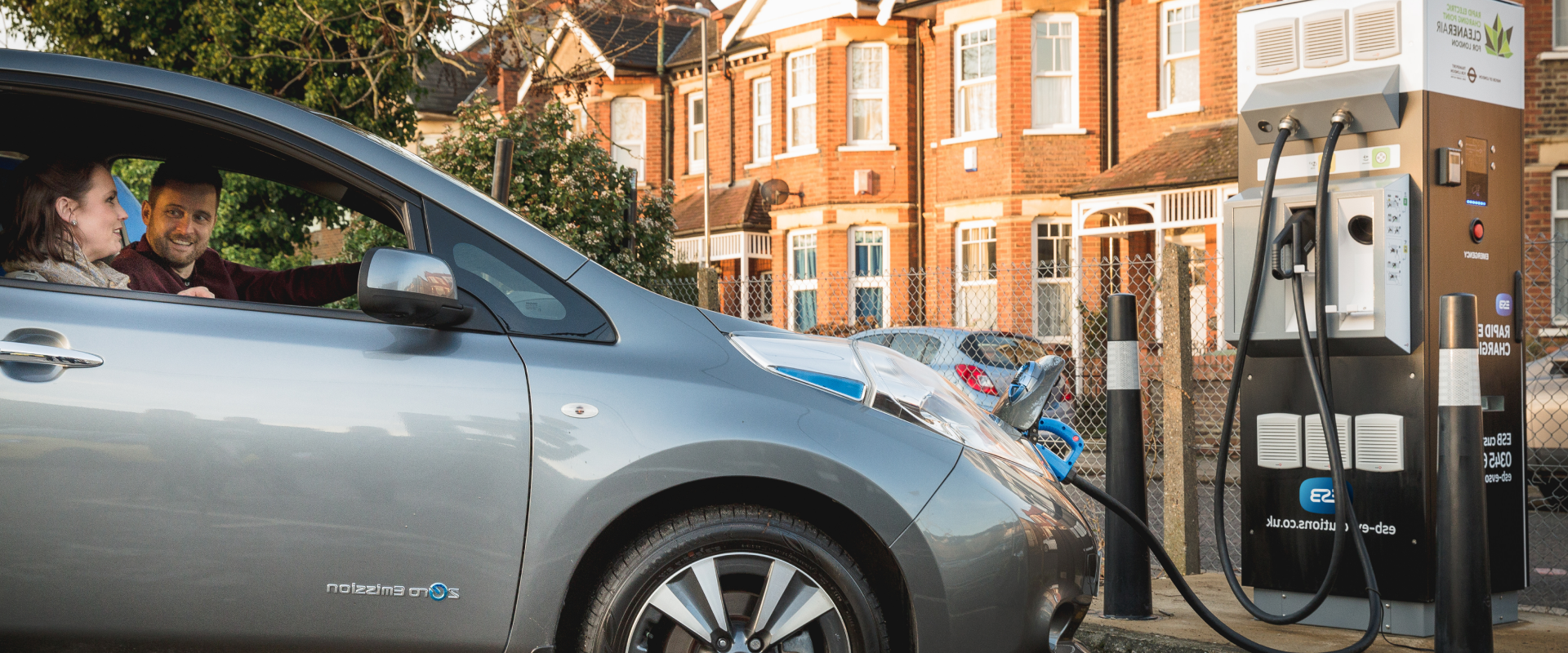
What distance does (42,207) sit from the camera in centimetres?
328

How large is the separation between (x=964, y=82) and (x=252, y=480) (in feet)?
64.8

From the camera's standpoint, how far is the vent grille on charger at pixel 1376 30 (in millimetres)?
4582

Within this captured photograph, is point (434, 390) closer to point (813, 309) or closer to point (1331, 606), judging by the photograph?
point (1331, 606)

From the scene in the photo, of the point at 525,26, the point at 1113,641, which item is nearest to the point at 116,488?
the point at 1113,641

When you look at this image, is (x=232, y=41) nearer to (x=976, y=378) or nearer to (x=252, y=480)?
(x=976, y=378)

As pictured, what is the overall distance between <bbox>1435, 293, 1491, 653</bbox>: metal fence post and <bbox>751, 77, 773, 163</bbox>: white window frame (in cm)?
2167

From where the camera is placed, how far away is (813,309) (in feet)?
75.5

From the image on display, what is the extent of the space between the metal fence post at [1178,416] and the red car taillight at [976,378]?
4.79 meters

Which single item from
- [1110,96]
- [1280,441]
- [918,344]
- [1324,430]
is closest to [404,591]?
[1324,430]

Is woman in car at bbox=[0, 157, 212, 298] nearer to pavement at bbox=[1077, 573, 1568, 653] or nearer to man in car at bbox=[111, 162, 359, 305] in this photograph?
man in car at bbox=[111, 162, 359, 305]

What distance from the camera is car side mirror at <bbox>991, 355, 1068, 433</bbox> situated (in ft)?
12.3

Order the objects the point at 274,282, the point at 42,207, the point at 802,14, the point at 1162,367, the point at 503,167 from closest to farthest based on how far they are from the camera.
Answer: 1. the point at 42,207
2. the point at 274,282
3. the point at 1162,367
4. the point at 503,167
5. the point at 802,14

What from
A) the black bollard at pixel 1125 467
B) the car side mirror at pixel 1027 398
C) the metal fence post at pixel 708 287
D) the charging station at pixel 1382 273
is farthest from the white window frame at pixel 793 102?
the car side mirror at pixel 1027 398

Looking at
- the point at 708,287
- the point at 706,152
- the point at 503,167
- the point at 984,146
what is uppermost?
→ the point at 706,152
